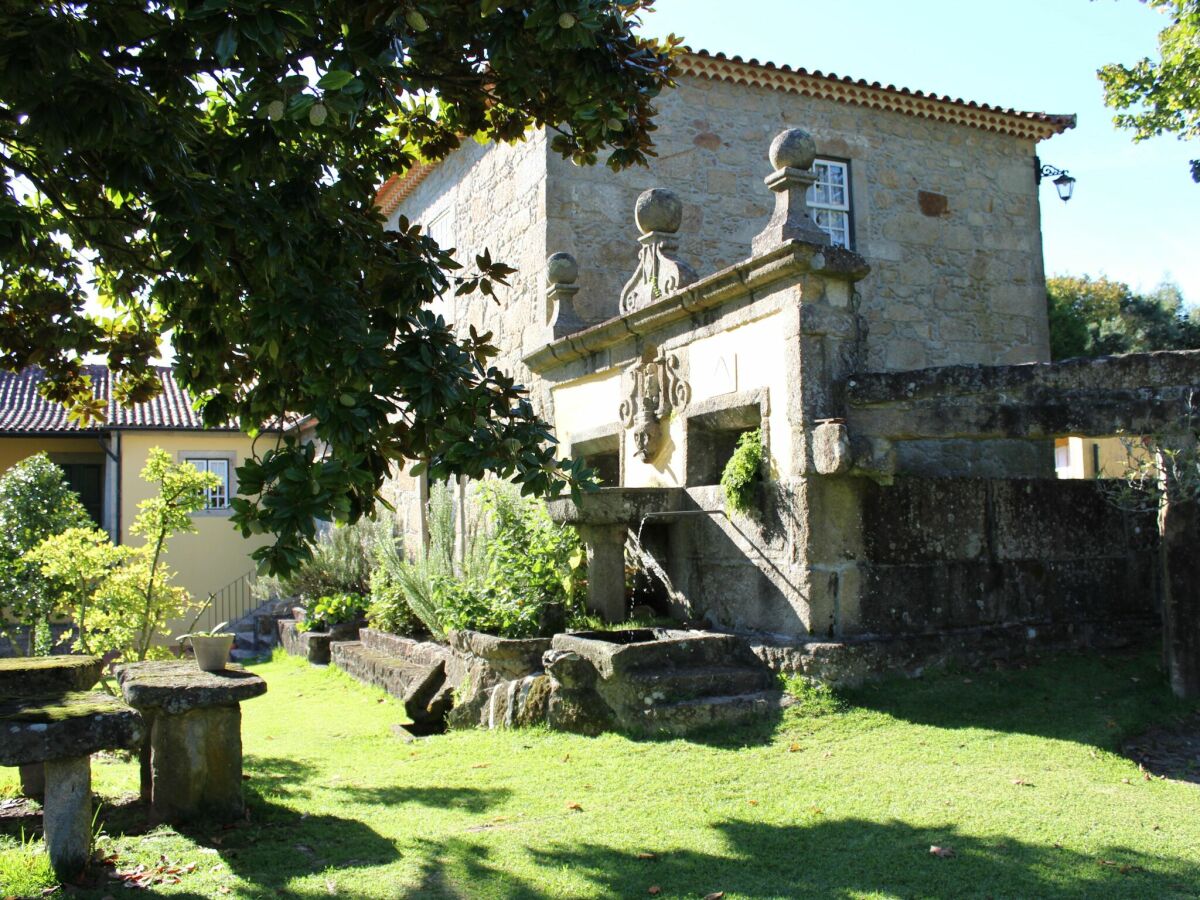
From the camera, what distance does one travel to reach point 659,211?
800 cm

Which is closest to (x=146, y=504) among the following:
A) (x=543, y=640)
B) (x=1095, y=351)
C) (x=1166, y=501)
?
(x=543, y=640)

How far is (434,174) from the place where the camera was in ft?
45.6

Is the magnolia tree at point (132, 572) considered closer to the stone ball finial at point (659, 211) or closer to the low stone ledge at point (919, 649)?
the stone ball finial at point (659, 211)

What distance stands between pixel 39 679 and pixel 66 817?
1726 millimetres

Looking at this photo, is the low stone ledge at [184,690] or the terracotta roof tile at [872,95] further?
the terracotta roof tile at [872,95]

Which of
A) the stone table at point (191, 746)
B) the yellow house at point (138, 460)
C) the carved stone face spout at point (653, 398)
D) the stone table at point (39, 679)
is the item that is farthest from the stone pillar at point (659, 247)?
the yellow house at point (138, 460)

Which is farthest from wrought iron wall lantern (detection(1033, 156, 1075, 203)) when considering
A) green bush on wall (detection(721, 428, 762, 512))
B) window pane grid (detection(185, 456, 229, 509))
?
window pane grid (detection(185, 456, 229, 509))

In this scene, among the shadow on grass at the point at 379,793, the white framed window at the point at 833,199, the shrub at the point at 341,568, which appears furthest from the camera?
the shrub at the point at 341,568

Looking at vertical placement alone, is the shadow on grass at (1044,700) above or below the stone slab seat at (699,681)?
below

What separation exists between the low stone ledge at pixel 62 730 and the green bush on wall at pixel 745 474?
13.1 ft

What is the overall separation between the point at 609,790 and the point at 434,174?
10638 mm

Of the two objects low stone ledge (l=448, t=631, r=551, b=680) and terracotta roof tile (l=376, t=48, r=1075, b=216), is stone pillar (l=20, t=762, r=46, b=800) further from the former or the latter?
terracotta roof tile (l=376, t=48, r=1075, b=216)

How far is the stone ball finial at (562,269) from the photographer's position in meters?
9.66

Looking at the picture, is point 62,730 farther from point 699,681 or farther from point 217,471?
point 217,471
